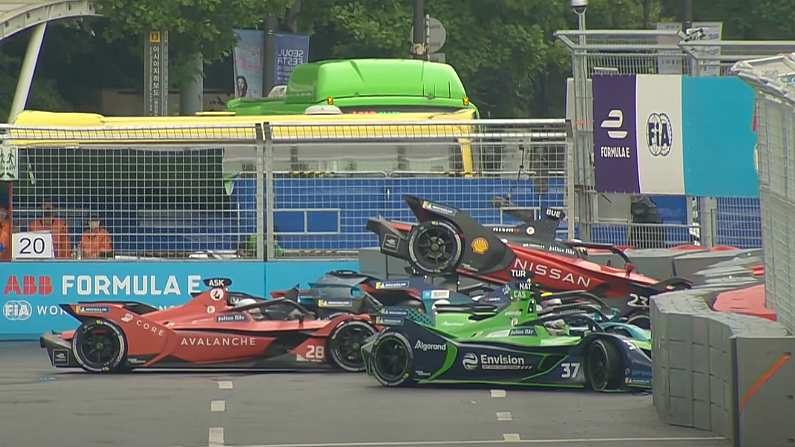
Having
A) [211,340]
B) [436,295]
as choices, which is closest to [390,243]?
[436,295]

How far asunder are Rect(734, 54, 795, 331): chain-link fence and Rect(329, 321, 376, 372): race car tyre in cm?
471

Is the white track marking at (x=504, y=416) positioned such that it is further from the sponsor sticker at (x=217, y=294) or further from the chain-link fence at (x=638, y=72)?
the chain-link fence at (x=638, y=72)

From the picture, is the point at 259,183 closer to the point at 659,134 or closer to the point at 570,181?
the point at 570,181

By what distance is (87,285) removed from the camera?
20656 mm

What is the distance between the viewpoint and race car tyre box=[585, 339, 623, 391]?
13.9 meters

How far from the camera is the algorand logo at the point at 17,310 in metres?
20.6

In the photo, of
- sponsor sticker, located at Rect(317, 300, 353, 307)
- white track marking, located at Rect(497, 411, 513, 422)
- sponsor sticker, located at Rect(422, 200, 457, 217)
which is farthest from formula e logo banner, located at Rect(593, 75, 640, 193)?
white track marking, located at Rect(497, 411, 513, 422)

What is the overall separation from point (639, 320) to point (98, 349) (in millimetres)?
4809

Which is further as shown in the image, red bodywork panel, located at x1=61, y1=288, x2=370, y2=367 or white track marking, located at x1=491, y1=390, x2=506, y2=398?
red bodywork panel, located at x1=61, y1=288, x2=370, y2=367

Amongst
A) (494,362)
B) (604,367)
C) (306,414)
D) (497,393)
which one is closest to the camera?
(306,414)

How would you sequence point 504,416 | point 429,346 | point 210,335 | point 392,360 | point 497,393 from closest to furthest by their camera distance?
point 504,416 → point 497,393 → point 429,346 → point 392,360 → point 210,335

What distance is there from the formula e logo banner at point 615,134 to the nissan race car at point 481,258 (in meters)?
2.79

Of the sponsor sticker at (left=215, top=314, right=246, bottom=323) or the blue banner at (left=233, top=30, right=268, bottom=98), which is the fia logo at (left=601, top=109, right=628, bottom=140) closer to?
the sponsor sticker at (left=215, top=314, right=246, bottom=323)

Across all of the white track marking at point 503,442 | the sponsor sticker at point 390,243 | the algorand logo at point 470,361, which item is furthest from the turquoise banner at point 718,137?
the white track marking at point 503,442
